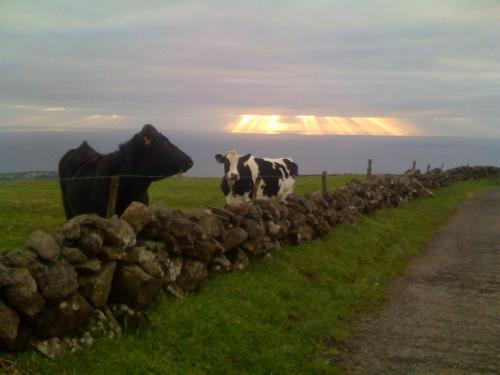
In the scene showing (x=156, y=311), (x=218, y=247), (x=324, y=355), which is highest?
(x=218, y=247)

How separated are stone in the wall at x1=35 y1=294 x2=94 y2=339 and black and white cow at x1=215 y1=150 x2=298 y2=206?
7368mm

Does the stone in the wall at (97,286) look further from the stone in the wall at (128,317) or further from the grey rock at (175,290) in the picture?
the grey rock at (175,290)

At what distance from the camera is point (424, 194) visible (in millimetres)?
25656

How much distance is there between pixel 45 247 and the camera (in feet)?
16.6

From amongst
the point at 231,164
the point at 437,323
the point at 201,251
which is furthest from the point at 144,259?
the point at 231,164

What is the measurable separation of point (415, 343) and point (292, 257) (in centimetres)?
335

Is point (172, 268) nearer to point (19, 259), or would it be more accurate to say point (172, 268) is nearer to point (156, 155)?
point (156, 155)

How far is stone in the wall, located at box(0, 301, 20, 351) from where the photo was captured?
4389mm

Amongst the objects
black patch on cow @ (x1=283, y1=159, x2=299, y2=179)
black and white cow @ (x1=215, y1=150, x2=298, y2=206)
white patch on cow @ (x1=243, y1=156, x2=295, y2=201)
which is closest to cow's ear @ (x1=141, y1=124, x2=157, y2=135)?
black and white cow @ (x1=215, y1=150, x2=298, y2=206)

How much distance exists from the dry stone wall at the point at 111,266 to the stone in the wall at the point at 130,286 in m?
0.01

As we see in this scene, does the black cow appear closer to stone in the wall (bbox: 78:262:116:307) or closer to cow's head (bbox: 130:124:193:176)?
cow's head (bbox: 130:124:193:176)

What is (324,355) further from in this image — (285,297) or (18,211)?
(18,211)

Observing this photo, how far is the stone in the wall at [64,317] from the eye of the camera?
15.8 ft

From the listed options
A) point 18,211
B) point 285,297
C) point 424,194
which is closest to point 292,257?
point 285,297
